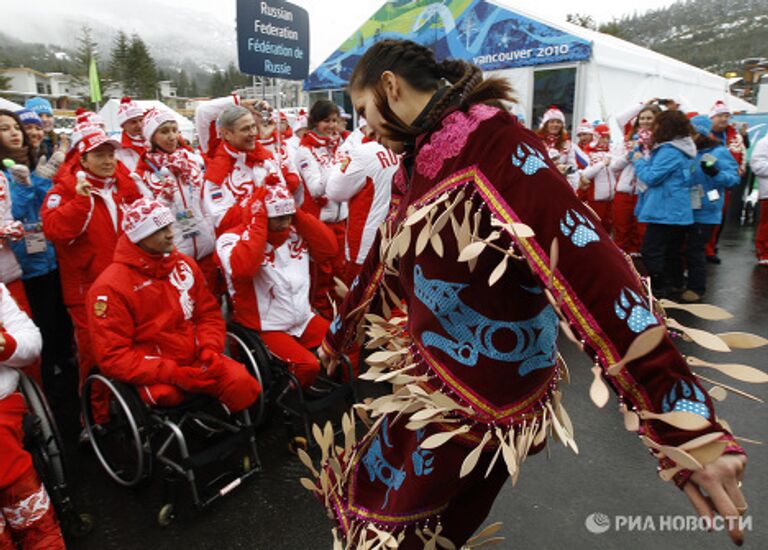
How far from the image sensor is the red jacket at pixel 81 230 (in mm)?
3271

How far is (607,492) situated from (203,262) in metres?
3.31

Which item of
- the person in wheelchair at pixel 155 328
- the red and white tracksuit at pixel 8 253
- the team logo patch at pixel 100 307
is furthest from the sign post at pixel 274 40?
the team logo patch at pixel 100 307

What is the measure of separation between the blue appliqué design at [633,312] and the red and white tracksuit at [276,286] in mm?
2407

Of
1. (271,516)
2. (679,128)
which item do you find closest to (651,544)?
(271,516)

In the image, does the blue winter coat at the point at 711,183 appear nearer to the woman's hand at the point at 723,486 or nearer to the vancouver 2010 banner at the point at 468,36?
the vancouver 2010 banner at the point at 468,36

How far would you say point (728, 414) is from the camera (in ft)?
11.7

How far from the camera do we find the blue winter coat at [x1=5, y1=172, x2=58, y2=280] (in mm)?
3705

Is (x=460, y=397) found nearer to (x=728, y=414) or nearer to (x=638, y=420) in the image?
(x=638, y=420)

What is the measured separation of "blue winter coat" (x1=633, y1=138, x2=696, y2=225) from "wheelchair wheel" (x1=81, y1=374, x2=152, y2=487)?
5.23 m

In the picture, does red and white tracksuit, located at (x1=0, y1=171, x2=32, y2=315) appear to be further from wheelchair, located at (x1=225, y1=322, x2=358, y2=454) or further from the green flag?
the green flag

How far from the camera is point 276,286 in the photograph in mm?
3326

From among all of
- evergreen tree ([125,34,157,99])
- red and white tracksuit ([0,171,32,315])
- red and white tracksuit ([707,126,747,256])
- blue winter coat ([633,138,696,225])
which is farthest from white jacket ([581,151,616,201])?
evergreen tree ([125,34,157,99])

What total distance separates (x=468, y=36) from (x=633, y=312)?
12.8m

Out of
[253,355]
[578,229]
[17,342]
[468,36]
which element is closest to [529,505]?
[253,355]
